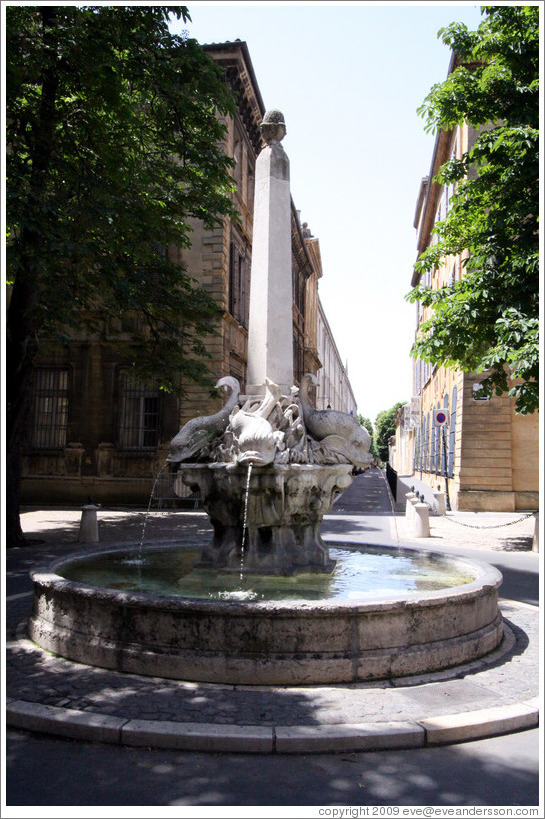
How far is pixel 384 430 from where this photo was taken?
11894 centimetres

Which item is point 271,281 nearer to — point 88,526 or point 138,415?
point 88,526

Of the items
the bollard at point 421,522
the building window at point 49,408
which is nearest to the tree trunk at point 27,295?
the bollard at point 421,522

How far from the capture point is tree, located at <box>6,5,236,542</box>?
10156 mm

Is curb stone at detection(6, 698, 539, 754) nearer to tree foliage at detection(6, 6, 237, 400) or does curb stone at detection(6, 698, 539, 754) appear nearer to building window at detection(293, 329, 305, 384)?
tree foliage at detection(6, 6, 237, 400)

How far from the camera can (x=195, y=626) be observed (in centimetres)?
500

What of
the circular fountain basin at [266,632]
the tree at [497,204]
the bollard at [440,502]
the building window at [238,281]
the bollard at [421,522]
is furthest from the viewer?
the building window at [238,281]

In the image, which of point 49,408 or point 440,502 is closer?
point 440,502

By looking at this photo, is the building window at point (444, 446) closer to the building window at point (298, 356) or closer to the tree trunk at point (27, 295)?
the building window at point (298, 356)

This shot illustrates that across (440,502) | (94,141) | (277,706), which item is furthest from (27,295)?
(440,502)

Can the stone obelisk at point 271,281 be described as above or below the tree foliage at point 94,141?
below

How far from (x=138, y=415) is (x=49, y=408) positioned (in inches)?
133

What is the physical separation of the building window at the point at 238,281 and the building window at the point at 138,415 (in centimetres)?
424

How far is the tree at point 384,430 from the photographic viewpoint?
380 feet

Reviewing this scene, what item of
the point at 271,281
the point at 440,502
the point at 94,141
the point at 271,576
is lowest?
the point at 440,502
